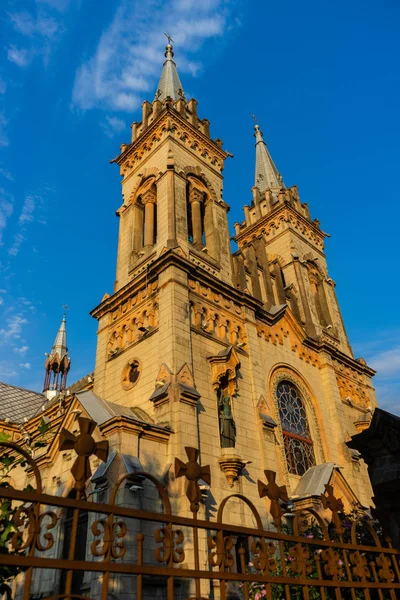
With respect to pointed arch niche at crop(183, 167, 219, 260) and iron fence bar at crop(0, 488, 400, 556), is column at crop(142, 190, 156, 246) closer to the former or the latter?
pointed arch niche at crop(183, 167, 219, 260)

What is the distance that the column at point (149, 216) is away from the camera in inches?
852

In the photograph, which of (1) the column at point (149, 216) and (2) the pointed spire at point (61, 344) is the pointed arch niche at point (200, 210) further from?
(2) the pointed spire at point (61, 344)

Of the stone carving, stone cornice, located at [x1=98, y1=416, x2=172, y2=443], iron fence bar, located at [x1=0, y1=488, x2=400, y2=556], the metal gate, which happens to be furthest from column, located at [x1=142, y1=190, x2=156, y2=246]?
iron fence bar, located at [x1=0, y1=488, x2=400, y2=556]

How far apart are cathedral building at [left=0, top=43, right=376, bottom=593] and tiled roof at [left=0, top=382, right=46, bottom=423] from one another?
72 cm

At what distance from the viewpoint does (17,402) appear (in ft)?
105

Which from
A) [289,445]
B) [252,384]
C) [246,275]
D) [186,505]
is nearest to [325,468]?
[289,445]

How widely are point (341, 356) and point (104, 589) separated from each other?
23930 millimetres

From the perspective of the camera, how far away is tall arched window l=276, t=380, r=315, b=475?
1898cm

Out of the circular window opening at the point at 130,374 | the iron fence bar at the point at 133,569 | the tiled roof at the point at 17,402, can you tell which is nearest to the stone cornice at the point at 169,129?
the circular window opening at the point at 130,374

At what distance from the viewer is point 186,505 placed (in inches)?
485

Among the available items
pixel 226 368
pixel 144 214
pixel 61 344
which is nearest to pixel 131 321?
pixel 226 368

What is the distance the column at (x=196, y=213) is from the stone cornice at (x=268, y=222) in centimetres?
866

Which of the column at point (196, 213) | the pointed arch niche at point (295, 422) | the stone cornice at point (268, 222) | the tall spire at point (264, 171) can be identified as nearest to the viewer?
the pointed arch niche at point (295, 422)

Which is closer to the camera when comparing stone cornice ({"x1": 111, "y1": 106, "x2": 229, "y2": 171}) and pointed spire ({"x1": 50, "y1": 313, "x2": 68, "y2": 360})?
stone cornice ({"x1": 111, "y1": 106, "x2": 229, "y2": 171})
